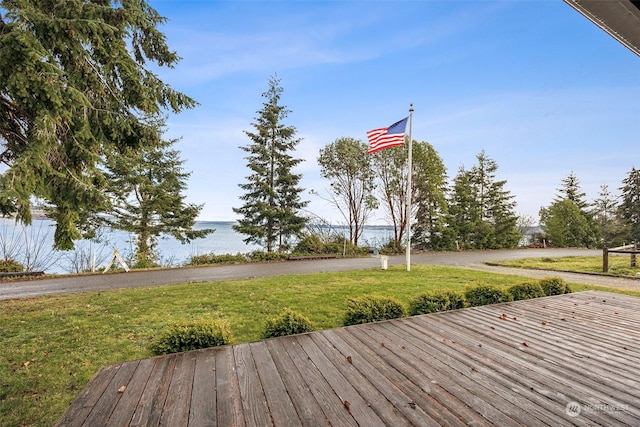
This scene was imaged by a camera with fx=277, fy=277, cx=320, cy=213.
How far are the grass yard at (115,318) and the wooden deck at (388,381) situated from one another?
1011mm

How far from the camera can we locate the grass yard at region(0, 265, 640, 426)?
2.73 meters

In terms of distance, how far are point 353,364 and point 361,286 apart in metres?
4.68

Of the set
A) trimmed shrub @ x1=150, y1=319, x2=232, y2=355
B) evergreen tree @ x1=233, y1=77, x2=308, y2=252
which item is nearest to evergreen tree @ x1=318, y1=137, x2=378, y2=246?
evergreen tree @ x1=233, y1=77, x2=308, y2=252

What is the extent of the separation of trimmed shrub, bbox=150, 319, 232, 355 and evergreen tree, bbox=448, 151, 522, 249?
1893 cm

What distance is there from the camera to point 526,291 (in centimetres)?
509

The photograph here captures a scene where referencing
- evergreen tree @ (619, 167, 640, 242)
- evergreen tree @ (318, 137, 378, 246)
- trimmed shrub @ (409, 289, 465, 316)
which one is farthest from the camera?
evergreen tree @ (619, 167, 640, 242)

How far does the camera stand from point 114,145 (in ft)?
15.9

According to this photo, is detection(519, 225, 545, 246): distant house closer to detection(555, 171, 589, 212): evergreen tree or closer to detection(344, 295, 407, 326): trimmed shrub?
detection(555, 171, 589, 212): evergreen tree

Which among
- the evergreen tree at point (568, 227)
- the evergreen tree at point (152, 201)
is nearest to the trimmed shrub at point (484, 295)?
the evergreen tree at point (152, 201)

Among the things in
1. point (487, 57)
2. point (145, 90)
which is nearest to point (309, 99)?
point (487, 57)

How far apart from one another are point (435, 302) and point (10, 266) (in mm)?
12815

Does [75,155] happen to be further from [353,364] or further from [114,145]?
[353,364]

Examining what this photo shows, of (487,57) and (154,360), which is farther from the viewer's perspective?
(487,57)

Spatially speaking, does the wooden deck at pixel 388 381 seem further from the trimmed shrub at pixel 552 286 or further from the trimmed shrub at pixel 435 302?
the trimmed shrub at pixel 552 286
